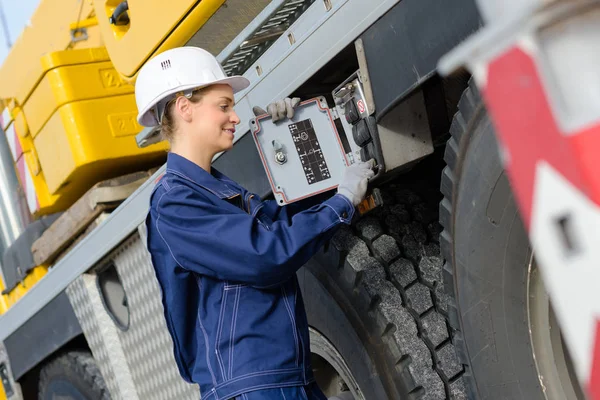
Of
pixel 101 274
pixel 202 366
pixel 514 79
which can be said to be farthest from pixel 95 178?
pixel 514 79

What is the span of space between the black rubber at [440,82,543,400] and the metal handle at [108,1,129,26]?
1669 millimetres

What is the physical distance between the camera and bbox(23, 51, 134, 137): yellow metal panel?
3979 mm

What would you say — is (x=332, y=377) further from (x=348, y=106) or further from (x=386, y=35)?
(x=386, y=35)

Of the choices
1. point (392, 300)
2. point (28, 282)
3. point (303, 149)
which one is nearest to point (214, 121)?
point (303, 149)

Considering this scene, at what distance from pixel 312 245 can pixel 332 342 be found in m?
0.67

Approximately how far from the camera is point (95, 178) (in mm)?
4133

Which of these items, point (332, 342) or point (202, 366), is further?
point (332, 342)

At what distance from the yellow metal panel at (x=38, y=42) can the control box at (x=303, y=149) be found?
1680mm

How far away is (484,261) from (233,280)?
0.64 m

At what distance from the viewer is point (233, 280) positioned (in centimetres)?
250

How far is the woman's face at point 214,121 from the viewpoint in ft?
8.82

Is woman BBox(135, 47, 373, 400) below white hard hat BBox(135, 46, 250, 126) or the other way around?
below

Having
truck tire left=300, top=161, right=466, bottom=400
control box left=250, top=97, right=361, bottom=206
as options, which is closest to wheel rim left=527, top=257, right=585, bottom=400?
truck tire left=300, top=161, right=466, bottom=400

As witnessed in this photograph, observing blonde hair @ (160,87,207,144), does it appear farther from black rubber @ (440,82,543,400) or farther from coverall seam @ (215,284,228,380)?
black rubber @ (440,82,543,400)
